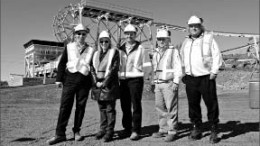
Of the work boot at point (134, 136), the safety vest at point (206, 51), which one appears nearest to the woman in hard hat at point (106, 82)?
the work boot at point (134, 136)

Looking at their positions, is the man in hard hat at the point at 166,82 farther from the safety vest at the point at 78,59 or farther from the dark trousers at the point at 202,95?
the safety vest at the point at 78,59

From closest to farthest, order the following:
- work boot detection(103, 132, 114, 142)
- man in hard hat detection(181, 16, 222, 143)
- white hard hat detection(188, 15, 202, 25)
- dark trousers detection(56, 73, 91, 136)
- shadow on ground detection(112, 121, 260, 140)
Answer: man in hard hat detection(181, 16, 222, 143)
white hard hat detection(188, 15, 202, 25)
work boot detection(103, 132, 114, 142)
dark trousers detection(56, 73, 91, 136)
shadow on ground detection(112, 121, 260, 140)

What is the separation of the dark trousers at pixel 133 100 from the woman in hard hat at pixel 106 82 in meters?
0.23

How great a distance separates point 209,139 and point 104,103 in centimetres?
195

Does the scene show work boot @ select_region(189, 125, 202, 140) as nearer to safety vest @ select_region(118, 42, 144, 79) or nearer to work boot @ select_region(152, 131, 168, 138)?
work boot @ select_region(152, 131, 168, 138)

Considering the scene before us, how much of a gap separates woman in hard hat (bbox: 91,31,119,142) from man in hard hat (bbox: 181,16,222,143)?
131 cm

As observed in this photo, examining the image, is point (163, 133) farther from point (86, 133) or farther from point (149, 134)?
point (86, 133)

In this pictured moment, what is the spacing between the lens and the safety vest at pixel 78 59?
4.81 metres

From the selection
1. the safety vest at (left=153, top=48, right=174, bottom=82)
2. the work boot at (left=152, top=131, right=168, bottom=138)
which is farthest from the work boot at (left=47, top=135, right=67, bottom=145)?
the safety vest at (left=153, top=48, right=174, bottom=82)

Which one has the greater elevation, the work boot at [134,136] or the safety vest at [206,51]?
the safety vest at [206,51]

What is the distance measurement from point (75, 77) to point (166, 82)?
5.49 feet

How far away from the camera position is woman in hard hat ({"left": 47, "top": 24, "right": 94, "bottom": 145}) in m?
4.80

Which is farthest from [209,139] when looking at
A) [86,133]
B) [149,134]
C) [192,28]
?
[86,133]

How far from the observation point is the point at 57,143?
183 inches
